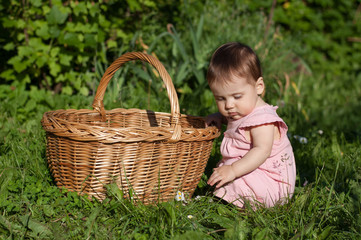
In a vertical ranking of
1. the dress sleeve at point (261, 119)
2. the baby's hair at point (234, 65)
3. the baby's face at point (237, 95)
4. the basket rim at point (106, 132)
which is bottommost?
the basket rim at point (106, 132)

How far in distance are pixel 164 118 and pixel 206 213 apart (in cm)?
89

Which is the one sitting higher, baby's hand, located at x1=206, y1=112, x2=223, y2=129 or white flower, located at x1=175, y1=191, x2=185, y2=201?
baby's hand, located at x1=206, y1=112, x2=223, y2=129

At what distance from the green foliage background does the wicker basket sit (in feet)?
0.29

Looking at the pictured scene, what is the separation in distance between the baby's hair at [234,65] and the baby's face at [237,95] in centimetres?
3

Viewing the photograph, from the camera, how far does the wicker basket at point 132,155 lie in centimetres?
187

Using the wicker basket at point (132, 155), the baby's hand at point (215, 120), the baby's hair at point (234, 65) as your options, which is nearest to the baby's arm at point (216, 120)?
the baby's hand at point (215, 120)

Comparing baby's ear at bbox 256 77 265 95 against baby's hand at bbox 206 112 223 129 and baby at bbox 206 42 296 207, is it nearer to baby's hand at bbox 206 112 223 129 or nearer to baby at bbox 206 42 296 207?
baby at bbox 206 42 296 207

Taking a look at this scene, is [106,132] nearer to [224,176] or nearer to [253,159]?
[224,176]

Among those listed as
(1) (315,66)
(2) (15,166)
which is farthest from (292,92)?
(2) (15,166)

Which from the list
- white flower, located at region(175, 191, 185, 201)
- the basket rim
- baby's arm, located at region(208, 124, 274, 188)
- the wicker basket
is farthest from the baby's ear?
white flower, located at region(175, 191, 185, 201)

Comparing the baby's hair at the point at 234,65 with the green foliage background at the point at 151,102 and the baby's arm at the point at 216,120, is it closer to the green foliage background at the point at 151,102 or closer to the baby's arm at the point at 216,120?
the baby's arm at the point at 216,120

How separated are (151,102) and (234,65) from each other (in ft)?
4.76

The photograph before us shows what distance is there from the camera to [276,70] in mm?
4383

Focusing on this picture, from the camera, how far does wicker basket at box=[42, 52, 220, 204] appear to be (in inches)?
73.5
